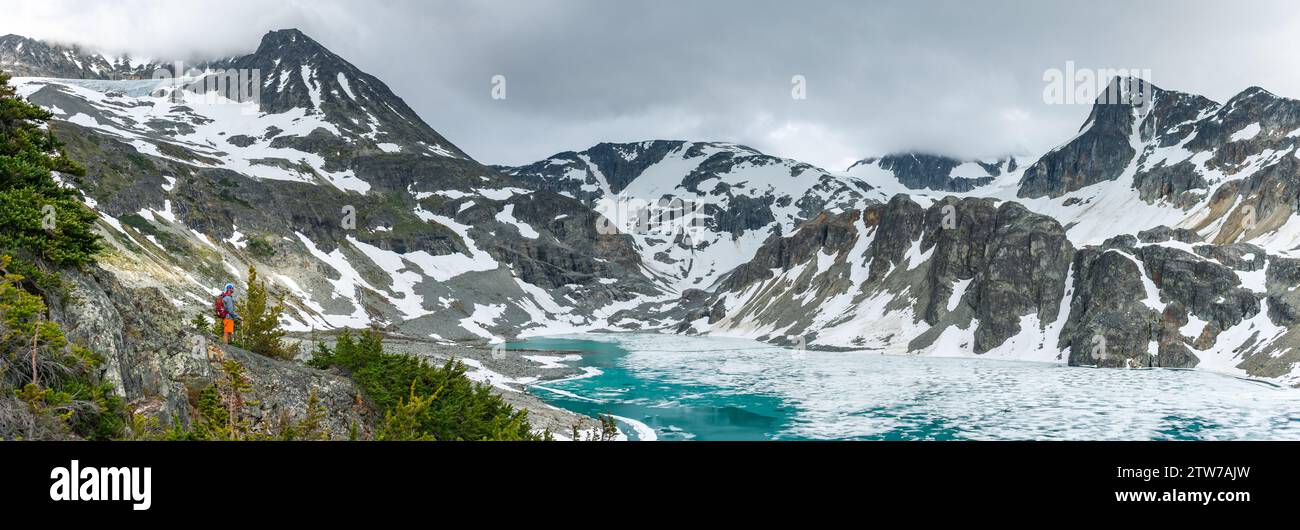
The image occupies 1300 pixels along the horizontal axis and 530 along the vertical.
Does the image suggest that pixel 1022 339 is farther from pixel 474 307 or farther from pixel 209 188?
pixel 209 188

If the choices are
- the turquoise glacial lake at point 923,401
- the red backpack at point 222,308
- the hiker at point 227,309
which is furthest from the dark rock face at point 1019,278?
the red backpack at point 222,308

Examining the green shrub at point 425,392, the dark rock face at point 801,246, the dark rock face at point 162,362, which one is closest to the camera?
the dark rock face at point 162,362

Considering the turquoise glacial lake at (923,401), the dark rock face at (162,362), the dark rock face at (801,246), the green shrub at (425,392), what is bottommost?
the turquoise glacial lake at (923,401)

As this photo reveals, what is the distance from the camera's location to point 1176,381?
5916 centimetres

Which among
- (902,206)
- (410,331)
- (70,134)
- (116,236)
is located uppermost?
(70,134)

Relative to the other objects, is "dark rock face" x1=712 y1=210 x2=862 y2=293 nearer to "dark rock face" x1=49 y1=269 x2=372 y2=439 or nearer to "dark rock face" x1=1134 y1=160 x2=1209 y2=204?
"dark rock face" x1=1134 y1=160 x2=1209 y2=204

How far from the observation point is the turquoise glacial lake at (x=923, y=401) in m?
38.5

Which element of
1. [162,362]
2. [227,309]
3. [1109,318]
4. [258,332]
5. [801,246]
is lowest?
[1109,318]

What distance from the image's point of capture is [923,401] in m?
50.3

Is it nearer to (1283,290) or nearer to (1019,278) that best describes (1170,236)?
(1019,278)

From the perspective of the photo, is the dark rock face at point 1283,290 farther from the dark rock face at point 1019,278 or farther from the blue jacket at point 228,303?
the blue jacket at point 228,303

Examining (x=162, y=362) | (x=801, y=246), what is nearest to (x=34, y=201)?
(x=162, y=362)
